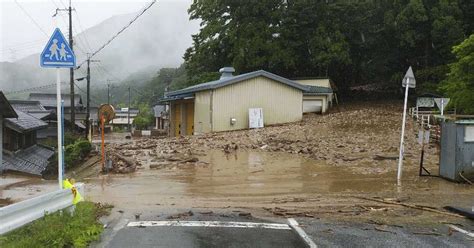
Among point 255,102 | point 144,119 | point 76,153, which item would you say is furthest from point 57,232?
point 144,119

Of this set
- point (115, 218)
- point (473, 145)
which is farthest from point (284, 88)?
point (115, 218)

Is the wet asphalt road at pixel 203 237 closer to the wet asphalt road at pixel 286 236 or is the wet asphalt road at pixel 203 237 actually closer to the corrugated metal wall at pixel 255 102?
the wet asphalt road at pixel 286 236

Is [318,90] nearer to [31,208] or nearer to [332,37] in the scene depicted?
[332,37]

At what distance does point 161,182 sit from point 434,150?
39.4 ft

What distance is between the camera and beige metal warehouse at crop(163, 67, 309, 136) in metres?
26.7

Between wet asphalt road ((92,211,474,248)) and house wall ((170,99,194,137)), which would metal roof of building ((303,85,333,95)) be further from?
wet asphalt road ((92,211,474,248))

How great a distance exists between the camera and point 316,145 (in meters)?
19.5

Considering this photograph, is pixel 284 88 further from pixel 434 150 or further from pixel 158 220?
pixel 158 220

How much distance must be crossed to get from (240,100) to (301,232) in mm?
21415

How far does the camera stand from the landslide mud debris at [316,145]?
15.8 m

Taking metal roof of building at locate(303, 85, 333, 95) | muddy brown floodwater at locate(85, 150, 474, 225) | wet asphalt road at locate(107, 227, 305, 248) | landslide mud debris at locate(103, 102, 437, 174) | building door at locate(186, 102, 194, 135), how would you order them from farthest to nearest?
metal roof of building at locate(303, 85, 333, 95)
building door at locate(186, 102, 194, 135)
landslide mud debris at locate(103, 102, 437, 174)
muddy brown floodwater at locate(85, 150, 474, 225)
wet asphalt road at locate(107, 227, 305, 248)

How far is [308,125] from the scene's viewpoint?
26625mm

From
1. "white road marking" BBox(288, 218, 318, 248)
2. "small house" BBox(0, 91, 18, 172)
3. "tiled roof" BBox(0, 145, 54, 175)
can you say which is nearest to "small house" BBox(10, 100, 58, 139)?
"tiled roof" BBox(0, 145, 54, 175)

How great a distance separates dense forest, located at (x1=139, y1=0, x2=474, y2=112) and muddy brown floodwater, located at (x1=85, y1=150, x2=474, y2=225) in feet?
86.0
